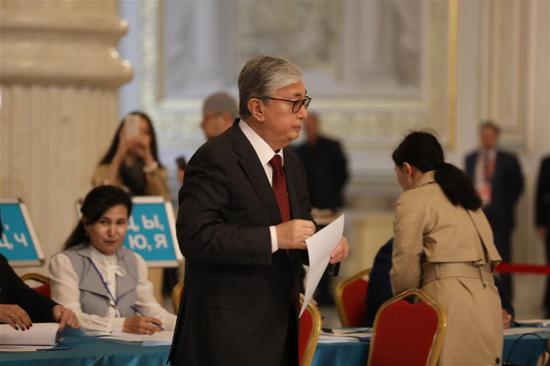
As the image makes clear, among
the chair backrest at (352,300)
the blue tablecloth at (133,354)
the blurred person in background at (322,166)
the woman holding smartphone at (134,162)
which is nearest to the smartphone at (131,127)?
the woman holding smartphone at (134,162)

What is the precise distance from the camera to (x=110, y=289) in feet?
20.4

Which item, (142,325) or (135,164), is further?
(135,164)

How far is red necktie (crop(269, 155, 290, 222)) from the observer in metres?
4.43

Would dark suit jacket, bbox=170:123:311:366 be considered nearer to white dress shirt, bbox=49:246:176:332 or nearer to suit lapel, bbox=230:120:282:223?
suit lapel, bbox=230:120:282:223

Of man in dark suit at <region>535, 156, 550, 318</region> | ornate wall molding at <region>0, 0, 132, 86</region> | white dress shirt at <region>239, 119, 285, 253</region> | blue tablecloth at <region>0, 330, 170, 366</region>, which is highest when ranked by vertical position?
ornate wall molding at <region>0, 0, 132, 86</region>

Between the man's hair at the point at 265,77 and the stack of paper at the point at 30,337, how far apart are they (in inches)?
61.1

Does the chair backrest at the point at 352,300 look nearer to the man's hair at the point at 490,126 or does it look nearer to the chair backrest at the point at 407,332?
the chair backrest at the point at 407,332

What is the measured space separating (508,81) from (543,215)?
1.82m

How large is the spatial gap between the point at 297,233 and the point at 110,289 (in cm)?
224

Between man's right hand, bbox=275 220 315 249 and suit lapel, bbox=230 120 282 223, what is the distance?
0.61 feet

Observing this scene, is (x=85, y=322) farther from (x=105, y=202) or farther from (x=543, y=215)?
(x=543, y=215)

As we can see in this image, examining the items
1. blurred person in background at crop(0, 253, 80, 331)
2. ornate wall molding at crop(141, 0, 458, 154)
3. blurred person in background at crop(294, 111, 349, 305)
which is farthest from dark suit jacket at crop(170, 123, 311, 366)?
ornate wall molding at crop(141, 0, 458, 154)

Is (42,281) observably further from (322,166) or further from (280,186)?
(322,166)

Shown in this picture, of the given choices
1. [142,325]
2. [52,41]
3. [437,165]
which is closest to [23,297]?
[142,325]
